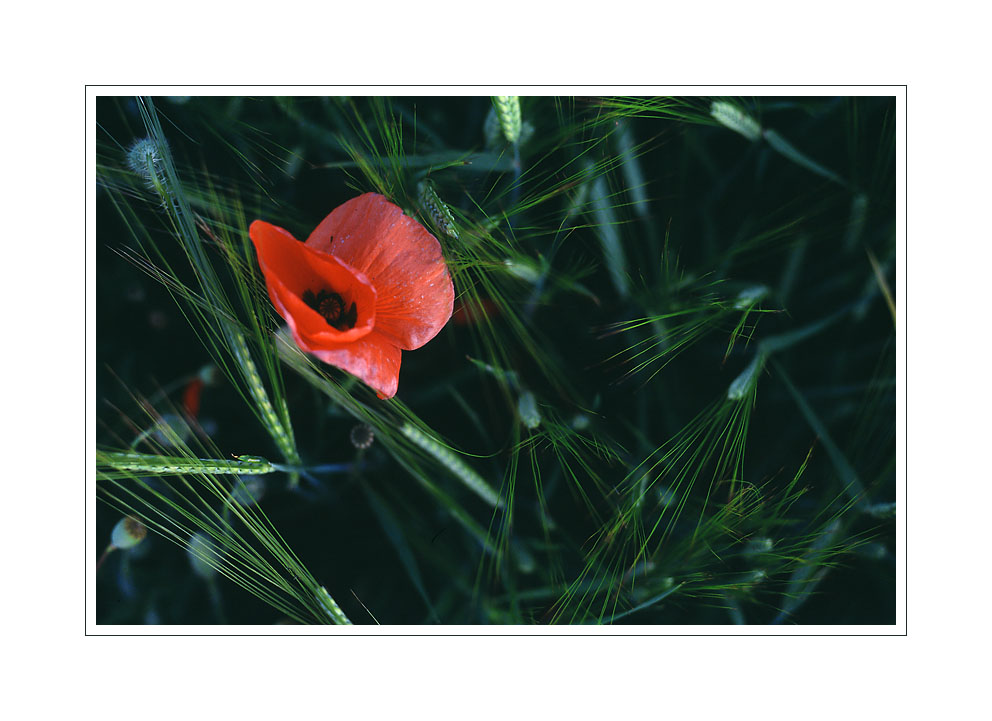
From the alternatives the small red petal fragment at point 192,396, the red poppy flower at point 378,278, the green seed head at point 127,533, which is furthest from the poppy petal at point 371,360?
the green seed head at point 127,533

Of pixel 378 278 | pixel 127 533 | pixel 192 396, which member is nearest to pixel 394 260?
pixel 378 278

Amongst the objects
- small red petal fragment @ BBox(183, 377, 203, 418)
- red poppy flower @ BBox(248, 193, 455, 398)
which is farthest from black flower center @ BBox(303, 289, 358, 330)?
small red petal fragment @ BBox(183, 377, 203, 418)

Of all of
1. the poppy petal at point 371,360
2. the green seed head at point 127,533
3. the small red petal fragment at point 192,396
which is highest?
the poppy petal at point 371,360

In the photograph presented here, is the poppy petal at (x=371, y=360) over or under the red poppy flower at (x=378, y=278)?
under

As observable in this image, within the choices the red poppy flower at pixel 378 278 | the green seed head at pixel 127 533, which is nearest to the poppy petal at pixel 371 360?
the red poppy flower at pixel 378 278

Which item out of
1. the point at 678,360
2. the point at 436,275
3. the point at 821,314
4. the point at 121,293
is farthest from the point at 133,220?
the point at 821,314

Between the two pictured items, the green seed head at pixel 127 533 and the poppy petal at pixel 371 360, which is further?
the green seed head at pixel 127 533

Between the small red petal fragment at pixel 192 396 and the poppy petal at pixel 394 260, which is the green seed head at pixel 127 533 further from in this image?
the poppy petal at pixel 394 260

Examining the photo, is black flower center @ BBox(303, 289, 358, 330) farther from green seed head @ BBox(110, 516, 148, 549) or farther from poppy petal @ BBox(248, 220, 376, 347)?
green seed head @ BBox(110, 516, 148, 549)

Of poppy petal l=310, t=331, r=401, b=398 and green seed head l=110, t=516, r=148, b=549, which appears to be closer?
poppy petal l=310, t=331, r=401, b=398
